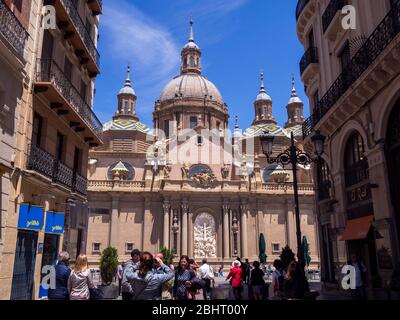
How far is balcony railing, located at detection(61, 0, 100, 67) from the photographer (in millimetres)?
13258

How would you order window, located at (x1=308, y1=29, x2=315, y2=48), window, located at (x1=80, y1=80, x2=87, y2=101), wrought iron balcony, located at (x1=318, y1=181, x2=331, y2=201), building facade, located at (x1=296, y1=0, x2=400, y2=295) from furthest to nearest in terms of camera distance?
window, located at (x1=308, y1=29, x2=315, y2=48), window, located at (x1=80, y1=80, x2=87, y2=101), wrought iron balcony, located at (x1=318, y1=181, x2=331, y2=201), building facade, located at (x1=296, y1=0, x2=400, y2=295)

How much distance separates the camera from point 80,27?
573 inches

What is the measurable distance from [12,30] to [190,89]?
159ft

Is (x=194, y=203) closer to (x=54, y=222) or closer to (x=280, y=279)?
(x=54, y=222)

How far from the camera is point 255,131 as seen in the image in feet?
180

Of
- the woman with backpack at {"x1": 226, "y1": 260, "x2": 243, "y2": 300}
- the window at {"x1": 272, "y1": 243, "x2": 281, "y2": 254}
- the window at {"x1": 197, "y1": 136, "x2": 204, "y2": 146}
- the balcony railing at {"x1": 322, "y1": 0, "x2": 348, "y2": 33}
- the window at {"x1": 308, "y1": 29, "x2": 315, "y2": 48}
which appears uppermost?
the window at {"x1": 197, "y1": 136, "x2": 204, "y2": 146}

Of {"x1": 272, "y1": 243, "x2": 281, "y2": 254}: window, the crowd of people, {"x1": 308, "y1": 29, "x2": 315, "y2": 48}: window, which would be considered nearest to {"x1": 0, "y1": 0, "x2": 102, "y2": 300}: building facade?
the crowd of people

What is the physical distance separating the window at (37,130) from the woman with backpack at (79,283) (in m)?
6.31

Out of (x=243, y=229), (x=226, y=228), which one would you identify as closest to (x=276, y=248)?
(x=243, y=229)

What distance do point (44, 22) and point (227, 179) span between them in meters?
29.6

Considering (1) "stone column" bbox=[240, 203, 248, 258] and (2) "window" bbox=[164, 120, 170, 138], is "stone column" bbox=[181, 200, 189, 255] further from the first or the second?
(2) "window" bbox=[164, 120, 170, 138]

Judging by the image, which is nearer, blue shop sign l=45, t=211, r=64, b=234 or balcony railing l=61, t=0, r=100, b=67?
blue shop sign l=45, t=211, r=64, b=234

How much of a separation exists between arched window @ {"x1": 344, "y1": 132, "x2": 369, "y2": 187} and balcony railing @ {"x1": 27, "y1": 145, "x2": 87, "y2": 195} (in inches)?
399

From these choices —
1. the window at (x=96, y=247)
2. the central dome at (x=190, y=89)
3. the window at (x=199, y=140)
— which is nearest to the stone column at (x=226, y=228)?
the window at (x=199, y=140)
